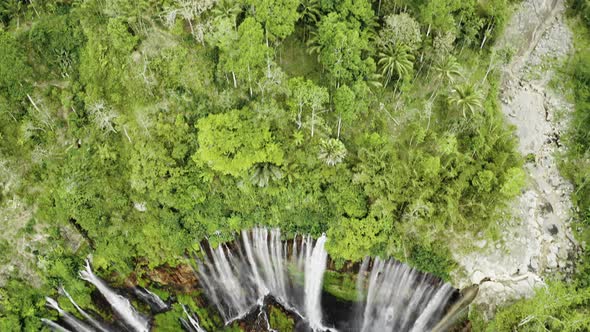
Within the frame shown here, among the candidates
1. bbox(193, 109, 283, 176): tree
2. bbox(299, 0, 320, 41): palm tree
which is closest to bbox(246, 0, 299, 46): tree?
bbox(299, 0, 320, 41): palm tree

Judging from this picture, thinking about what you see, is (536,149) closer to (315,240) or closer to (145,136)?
(315,240)

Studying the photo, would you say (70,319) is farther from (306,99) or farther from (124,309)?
(306,99)

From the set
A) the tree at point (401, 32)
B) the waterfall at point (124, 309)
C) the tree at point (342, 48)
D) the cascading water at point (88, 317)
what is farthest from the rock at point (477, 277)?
the cascading water at point (88, 317)

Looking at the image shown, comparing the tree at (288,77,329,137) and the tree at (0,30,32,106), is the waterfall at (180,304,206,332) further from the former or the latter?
the tree at (0,30,32,106)

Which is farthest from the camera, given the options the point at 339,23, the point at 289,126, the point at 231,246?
the point at 231,246

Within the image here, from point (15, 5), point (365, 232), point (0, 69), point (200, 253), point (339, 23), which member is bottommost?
point (200, 253)

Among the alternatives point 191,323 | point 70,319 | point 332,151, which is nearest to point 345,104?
point 332,151

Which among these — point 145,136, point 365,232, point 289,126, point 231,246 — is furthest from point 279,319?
point 145,136
